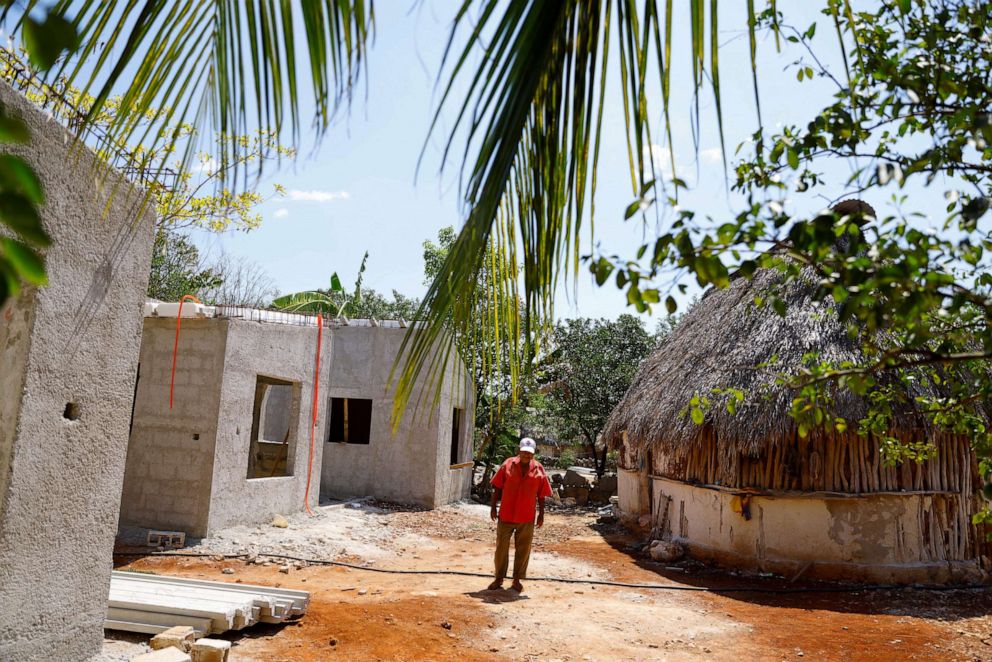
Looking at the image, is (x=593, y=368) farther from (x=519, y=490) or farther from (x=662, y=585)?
(x=519, y=490)

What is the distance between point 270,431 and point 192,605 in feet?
44.7

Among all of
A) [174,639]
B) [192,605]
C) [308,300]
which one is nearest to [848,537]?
[192,605]

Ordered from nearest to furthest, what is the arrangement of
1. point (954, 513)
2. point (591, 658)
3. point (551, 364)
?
point (591, 658), point (954, 513), point (551, 364)

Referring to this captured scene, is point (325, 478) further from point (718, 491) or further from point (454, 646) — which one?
point (454, 646)

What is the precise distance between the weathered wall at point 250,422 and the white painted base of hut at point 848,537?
6501mm

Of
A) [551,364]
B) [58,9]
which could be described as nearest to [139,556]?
[58,9]

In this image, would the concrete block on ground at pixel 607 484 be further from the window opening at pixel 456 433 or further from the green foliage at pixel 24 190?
the green foliage at pixel 24 190

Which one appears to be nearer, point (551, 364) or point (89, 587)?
point (89, 587)

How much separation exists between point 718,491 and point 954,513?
2887 mm

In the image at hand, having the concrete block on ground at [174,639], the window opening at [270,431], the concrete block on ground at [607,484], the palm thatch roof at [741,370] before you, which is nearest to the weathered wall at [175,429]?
the window opening at [270,431]

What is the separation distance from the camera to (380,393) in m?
15.3

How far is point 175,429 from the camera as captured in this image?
9484 mm

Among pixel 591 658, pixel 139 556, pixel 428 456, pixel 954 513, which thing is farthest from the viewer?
pixel 428 456

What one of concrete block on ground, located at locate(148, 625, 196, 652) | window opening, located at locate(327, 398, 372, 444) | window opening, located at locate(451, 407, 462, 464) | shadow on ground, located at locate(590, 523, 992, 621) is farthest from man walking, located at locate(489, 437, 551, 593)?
window opening, located at locate(327, 398, 372, 444)
